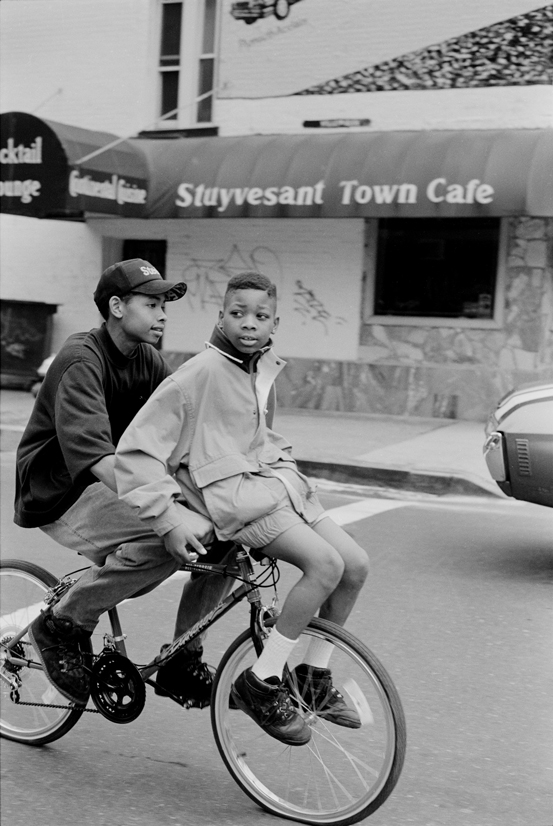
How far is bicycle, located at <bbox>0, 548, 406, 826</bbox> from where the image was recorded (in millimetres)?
3066

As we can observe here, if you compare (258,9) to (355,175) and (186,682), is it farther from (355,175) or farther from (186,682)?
(186,682)

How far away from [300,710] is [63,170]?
11.4 meters

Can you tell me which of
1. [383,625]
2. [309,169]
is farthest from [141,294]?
[309,169]

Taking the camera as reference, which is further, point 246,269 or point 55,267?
point 55,267

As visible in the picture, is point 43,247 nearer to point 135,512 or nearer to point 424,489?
point 424,489

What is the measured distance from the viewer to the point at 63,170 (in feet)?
44.2

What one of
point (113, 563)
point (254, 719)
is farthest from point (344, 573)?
point (113, 563)

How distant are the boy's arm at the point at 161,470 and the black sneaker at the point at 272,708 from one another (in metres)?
0.44

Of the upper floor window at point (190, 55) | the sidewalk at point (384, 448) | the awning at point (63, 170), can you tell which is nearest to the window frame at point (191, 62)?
the upper floor window at point (190, 55)

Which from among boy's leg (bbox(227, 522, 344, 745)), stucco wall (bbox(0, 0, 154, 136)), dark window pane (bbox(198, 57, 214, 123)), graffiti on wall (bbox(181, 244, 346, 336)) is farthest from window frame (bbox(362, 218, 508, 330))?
boy's leg (bbox(227, 522, 344, 745))

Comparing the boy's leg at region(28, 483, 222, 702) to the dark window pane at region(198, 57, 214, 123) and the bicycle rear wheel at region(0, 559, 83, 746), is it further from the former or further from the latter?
Answer: the dark window pane at region(198, 57, 214, 123)

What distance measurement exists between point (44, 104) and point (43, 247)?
2309 mm

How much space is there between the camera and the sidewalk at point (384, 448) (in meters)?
9.77

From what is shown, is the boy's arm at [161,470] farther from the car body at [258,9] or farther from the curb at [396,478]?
the car body at [258,9]
